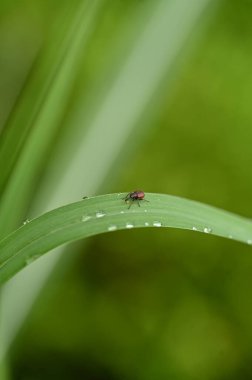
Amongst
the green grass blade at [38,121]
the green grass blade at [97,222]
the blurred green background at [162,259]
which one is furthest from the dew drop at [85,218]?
the blurred green background at [162,259]

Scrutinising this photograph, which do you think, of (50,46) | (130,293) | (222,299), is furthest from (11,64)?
(222,299)

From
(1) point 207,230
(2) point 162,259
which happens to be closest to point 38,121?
(1) point 207,230

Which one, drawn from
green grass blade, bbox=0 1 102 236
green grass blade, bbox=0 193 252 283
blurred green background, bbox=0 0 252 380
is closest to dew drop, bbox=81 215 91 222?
green grass blade, bbox=0 193 252 283

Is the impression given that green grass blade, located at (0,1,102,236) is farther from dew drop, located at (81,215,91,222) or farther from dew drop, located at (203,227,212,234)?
dew drop, located at (203,227,212,234)

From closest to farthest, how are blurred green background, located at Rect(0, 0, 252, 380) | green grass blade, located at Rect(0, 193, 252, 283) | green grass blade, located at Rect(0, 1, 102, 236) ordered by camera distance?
green grass blade, located at Rect(0, 193, 252, 283)
green grass blade, located at Rect(0, 1, 102, 236)
blurred green background, located at Rect(0, 0, 252, 380)

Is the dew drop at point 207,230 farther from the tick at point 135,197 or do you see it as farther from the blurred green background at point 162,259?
the blurred green background at point 162,259

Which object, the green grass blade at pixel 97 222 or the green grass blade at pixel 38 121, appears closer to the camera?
the green grass blade at pixel 97 222
